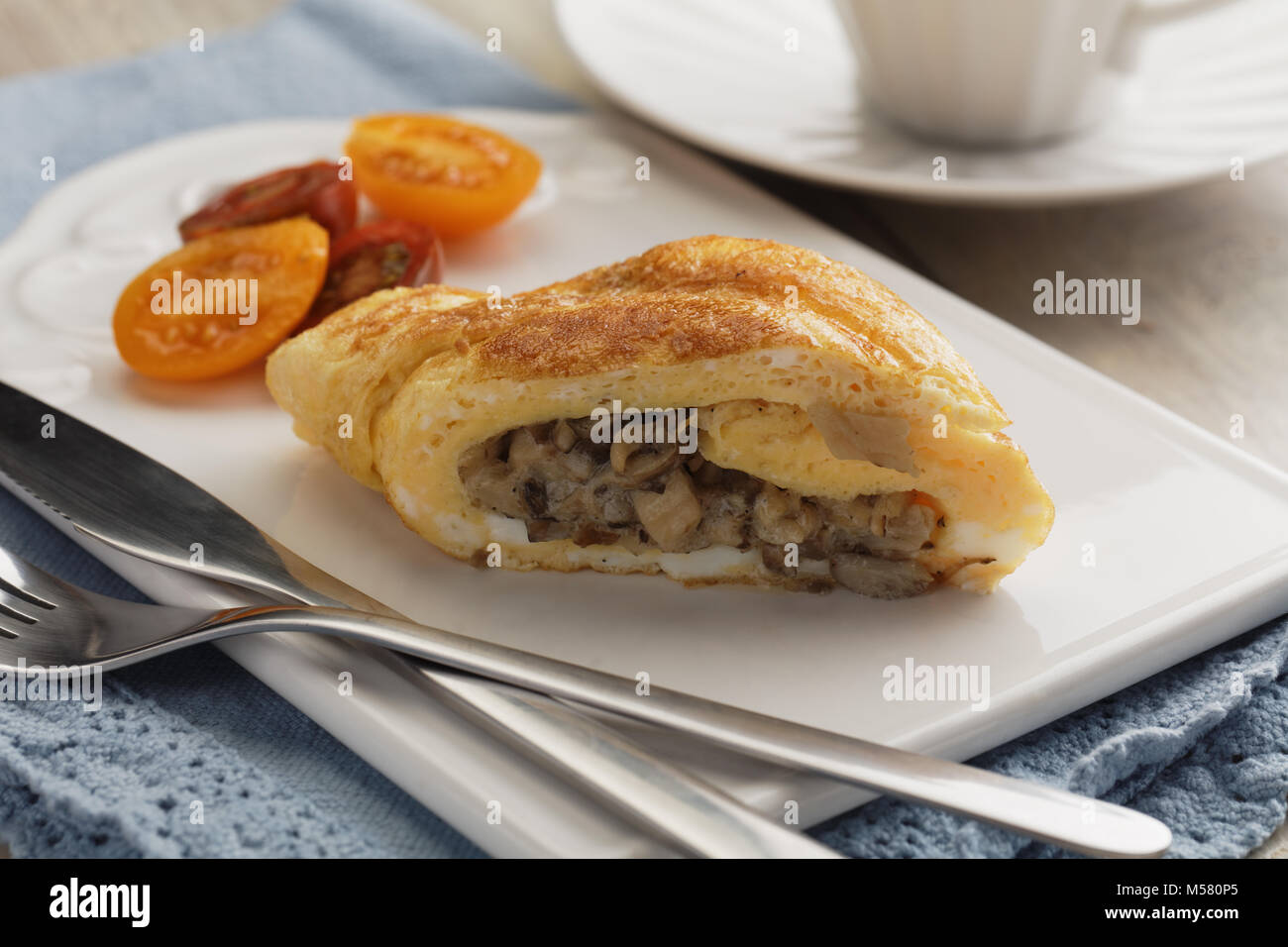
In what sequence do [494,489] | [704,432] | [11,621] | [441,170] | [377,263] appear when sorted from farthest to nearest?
[441,170]
[377,263]
[494,489]
[704,432]
[11,621]

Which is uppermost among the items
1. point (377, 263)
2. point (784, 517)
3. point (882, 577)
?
point (377, 263)

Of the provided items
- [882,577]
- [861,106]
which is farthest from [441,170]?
[882,577]

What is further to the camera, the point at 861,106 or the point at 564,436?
the point at 861,106

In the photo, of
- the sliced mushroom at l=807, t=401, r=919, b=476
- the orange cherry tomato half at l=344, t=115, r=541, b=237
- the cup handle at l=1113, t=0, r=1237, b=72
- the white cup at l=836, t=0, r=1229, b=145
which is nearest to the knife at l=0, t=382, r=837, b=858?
the sliced mushroom at l=807, t=401, r=919, b=476

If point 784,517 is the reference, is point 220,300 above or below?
above

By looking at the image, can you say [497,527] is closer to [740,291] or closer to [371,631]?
[371,631]

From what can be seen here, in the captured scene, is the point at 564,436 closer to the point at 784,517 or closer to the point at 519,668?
the point at 784,517

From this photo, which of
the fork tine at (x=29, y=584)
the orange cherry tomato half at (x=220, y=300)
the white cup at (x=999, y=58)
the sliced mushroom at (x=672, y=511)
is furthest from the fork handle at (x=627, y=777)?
the white cup at (x=999, y=58)
